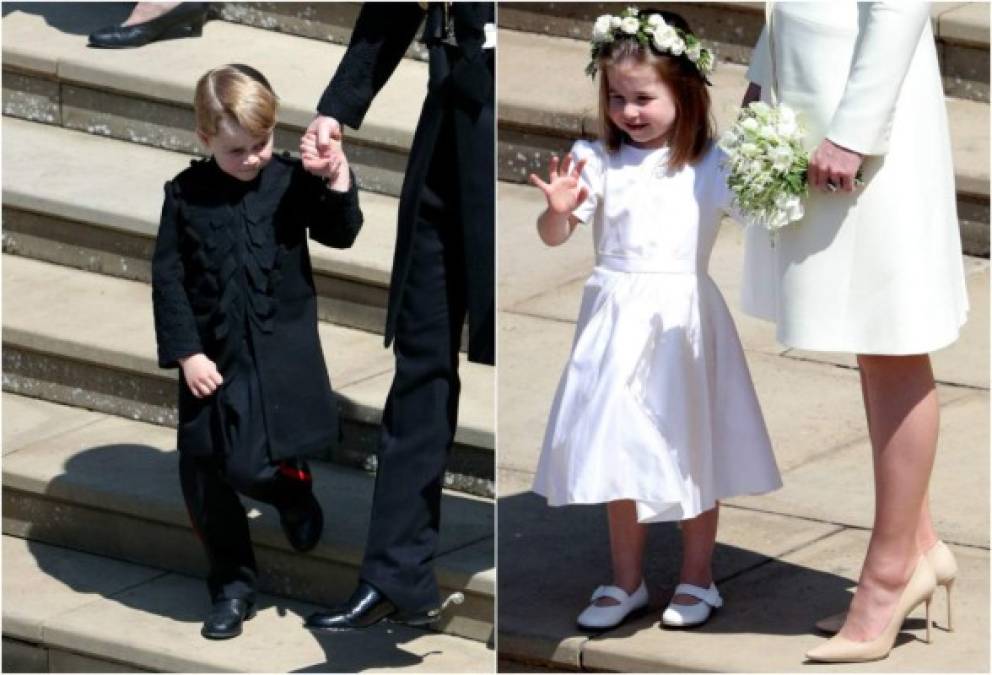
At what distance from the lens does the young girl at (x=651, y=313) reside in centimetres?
480

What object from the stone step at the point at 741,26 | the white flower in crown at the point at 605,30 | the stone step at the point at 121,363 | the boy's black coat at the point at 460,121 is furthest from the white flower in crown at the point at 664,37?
the stone step at the point at 741,26

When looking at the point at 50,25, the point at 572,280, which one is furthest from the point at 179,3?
the point at 572,280

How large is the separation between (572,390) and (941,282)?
2.67 feet

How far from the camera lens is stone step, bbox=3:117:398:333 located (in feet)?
19.9

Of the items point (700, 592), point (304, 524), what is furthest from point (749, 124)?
point (304, 524)

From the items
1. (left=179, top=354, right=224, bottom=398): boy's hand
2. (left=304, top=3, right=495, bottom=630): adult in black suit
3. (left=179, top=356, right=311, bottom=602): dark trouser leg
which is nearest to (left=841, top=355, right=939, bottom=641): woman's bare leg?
(left=304, top=3, right=495, bottom=630): adult in black suit

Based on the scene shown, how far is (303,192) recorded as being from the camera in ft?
17.1

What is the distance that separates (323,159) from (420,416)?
2.00 ft

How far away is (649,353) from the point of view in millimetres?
4840

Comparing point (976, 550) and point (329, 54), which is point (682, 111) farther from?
point (329, 54)

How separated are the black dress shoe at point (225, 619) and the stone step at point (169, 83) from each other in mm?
1541

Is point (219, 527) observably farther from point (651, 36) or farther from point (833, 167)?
point (833, 167)

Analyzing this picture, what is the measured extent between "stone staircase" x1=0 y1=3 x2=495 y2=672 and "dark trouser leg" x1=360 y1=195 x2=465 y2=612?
205mm

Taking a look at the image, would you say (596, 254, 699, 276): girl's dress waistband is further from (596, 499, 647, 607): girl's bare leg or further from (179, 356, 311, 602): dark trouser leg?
(179, 356, 311, 602): dark trouser leg
